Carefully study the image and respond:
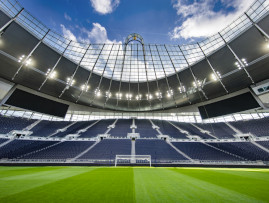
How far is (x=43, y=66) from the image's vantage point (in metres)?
23.5

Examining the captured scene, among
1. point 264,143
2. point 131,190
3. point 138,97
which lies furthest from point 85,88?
point 264,143

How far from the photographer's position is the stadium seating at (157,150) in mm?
19656

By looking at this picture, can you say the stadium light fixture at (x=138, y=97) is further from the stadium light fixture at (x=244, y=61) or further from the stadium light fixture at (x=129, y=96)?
the stadium light fixture at (x=244, y=61)

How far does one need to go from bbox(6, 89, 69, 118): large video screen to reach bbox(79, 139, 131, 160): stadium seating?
17585 mm

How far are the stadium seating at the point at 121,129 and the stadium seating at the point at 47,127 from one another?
1513 centimetres

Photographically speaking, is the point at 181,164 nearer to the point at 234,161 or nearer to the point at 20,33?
the point at 234,161

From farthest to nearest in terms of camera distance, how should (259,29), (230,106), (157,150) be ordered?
(230,106) → (157,150) → (259,29)

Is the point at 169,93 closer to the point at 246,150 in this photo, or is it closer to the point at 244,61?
the point at 244,61

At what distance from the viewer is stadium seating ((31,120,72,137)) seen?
2763 cm

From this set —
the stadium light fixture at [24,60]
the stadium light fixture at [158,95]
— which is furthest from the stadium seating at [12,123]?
the stadium light fixture at [158,95]

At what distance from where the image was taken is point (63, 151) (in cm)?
2120

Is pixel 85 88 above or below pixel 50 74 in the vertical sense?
above

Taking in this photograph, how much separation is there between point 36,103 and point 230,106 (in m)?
48.7


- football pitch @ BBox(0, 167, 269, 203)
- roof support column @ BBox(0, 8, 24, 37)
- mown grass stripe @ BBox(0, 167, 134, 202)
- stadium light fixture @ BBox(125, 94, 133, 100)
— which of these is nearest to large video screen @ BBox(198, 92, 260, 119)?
stadium light fixture @ BBox(125, 94, 133, 100)
